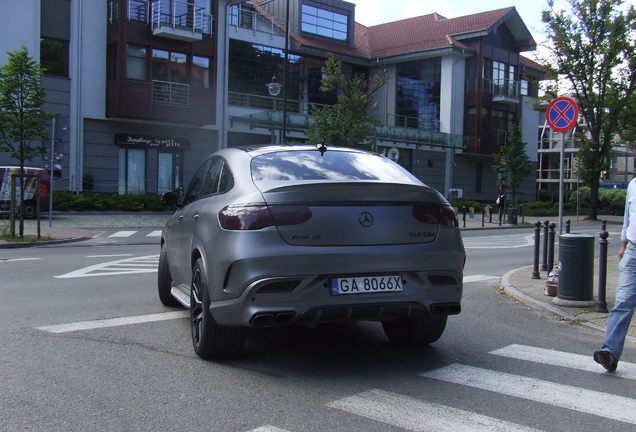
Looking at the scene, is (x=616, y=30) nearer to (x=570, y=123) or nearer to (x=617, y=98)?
(x=617, y=98)

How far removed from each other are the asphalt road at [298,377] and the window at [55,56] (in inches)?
931

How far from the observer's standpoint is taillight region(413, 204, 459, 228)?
5052mm

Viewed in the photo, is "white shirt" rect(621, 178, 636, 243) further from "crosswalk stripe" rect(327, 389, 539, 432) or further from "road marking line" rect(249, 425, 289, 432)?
"road marking line" rect(249, 425, 289, 432)

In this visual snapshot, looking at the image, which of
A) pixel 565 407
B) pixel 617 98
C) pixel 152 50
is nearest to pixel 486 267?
pixel 565 407

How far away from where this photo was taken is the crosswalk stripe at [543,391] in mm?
4195

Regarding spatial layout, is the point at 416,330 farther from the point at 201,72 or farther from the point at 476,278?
the point at 201,72

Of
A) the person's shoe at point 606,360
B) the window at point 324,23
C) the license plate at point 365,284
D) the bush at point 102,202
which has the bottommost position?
the person's shoe at point 606,360

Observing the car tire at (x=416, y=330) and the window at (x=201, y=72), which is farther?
the window at (x=201, y=72)

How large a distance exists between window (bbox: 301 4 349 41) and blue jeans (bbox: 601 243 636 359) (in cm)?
3732

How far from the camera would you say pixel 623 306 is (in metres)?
5.03

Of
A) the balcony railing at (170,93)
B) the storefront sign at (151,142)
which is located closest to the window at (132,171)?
the storefront sign at (151,142)

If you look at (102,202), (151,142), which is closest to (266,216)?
(102,202)

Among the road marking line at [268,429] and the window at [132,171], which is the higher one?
the window at [132,171]

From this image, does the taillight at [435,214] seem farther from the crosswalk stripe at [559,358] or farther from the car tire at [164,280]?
the car tire at [164,280]
